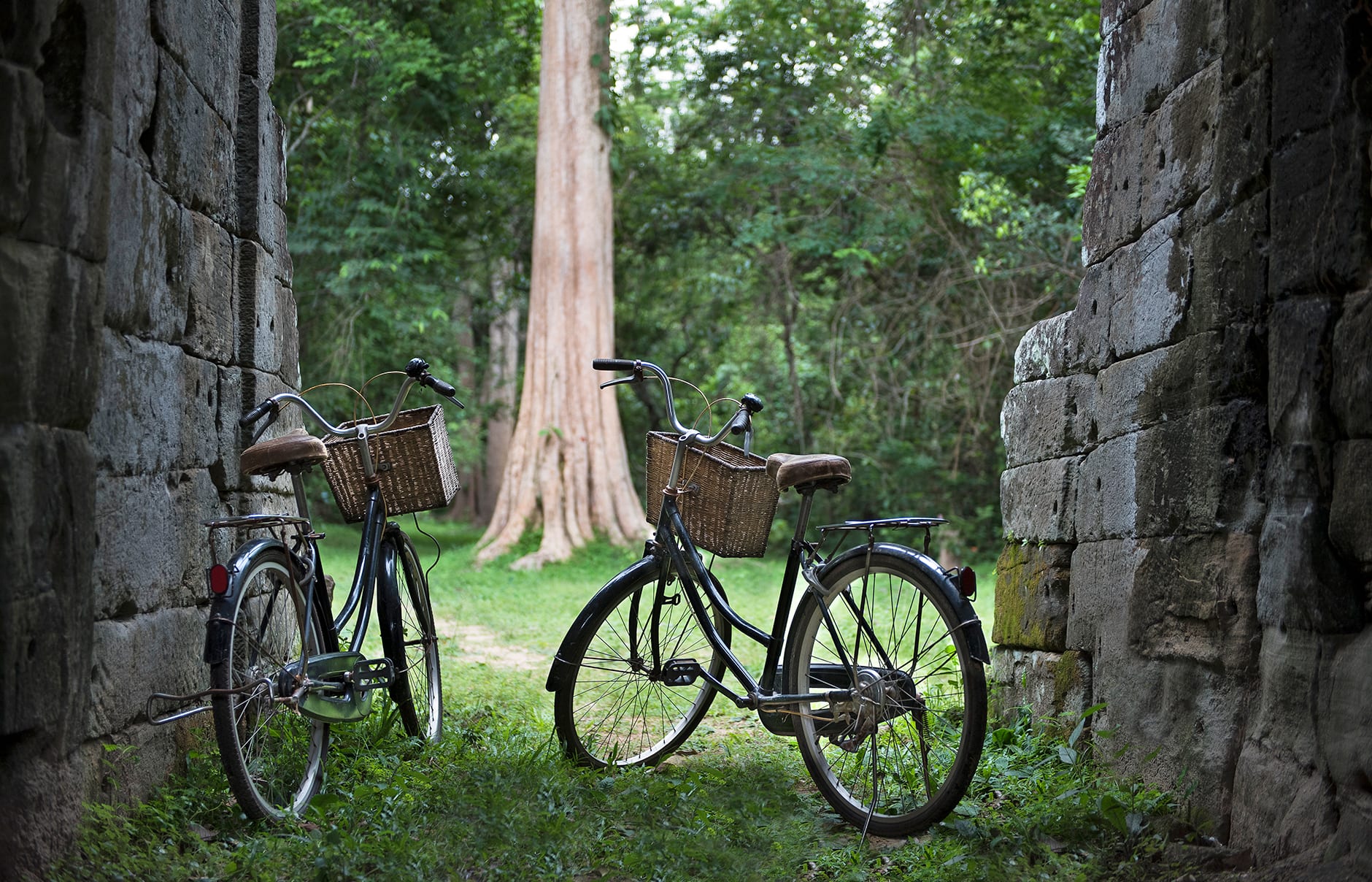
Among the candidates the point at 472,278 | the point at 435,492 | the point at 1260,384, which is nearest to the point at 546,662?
the point at 435,492

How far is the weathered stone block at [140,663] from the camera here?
3.04 metres

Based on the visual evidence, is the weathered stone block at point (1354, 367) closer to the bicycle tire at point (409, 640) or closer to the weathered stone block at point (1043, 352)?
the weathered stone block at point (1043, 352)

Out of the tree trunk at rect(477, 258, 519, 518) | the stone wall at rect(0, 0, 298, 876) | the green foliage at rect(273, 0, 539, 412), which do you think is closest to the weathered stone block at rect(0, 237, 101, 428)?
the stone wall at rect(0, 0, 298, 876)

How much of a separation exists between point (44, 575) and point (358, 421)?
1.42m

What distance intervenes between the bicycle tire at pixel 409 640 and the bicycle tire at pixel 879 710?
1391 mm

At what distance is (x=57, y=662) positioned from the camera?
2.72 m

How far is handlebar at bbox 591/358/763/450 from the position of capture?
3.70 metres

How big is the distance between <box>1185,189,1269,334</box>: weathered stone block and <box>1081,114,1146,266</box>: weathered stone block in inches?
19.7

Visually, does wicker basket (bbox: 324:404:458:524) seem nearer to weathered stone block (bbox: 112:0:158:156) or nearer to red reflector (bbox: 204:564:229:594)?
red reflector (bbox: 204:564:229:594)

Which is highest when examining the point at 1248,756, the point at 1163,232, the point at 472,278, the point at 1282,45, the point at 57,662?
the point at 472,278

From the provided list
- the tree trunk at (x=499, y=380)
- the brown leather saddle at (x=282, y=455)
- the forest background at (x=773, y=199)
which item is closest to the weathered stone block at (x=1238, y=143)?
the brown leather saddle at (x=282, y=455)

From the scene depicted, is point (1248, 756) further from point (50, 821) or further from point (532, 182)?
point (532, 182)

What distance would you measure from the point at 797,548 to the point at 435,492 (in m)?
1.30

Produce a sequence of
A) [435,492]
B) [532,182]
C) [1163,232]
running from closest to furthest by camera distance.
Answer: [1163,232] → [435,492] → [532,182]
